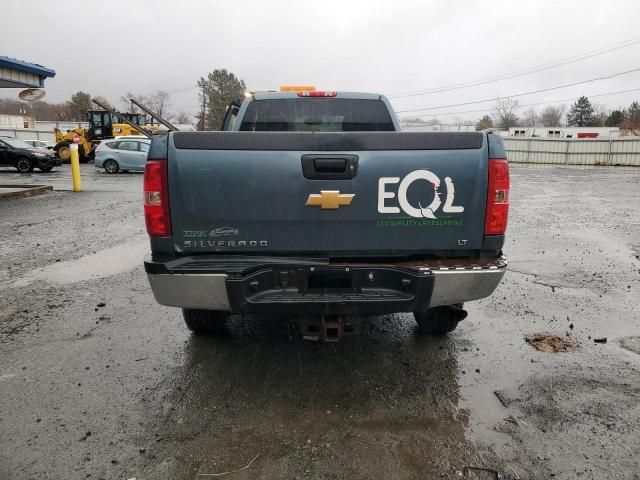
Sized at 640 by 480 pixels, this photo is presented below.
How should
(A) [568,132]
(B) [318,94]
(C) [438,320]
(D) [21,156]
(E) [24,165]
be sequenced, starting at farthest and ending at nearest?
(A) [568,132] → (E) [24,165] → (D) [21,156] → (B) [318,94] → (C) [438,320]

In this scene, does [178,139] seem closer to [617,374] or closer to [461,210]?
[461,210]

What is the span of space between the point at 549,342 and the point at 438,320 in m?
0.98

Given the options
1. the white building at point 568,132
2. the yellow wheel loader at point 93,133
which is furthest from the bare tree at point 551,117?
the yellow wheel loader at point 93,133

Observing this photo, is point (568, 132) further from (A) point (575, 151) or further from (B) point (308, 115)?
(B) point (308, 115)

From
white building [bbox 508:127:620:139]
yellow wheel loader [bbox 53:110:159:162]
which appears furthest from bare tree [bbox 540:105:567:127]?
yellow wheel loader [bbox 53:110:159:162]

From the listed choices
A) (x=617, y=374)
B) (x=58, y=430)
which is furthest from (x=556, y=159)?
(x=58, y=430)

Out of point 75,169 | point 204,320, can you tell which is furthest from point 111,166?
point 204,320

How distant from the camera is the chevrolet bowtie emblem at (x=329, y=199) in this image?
285cm

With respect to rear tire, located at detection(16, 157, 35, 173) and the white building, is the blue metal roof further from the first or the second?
the white building

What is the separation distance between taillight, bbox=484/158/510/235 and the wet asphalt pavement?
3.77 feet

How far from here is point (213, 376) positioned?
3379mm

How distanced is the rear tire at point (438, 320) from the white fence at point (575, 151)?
32727 millimetres

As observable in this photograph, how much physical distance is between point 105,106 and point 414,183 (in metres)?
2.87

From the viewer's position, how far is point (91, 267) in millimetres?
6309
